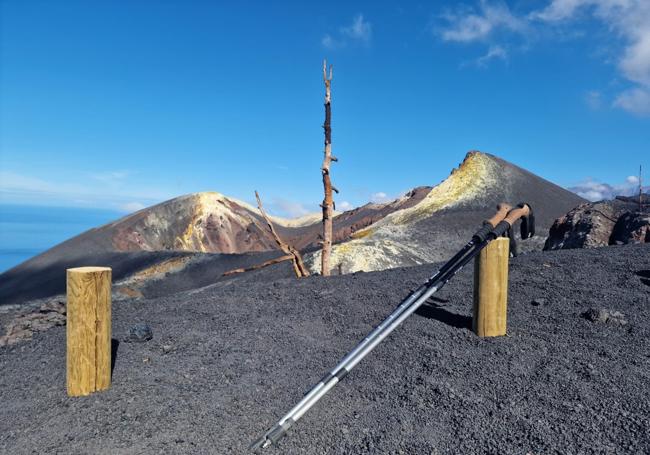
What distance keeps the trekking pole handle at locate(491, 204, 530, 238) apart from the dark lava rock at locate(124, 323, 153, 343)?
4252mm

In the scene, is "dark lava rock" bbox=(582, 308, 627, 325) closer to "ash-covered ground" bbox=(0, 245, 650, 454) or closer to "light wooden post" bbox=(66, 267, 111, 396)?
A: "ash-covered ground" bbox=(0, 245, 650, 454)

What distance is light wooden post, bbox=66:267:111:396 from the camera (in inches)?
187

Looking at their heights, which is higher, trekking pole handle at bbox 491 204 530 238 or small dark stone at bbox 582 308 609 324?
trekking pole handle at bbox 491 204 530 238

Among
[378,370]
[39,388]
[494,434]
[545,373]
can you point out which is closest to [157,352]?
[39,388]

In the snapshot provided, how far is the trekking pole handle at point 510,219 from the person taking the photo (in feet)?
17.5

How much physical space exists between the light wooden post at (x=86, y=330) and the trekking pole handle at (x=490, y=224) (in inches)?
151

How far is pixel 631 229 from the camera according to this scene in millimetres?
12797

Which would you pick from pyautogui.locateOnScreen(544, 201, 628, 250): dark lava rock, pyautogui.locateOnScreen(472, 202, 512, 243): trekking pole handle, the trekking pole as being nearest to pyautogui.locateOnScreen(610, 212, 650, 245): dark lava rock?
pyautogui.locateOnScreen(544, 201, 628, 250): dark lava rock

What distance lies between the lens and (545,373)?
16.2 ft

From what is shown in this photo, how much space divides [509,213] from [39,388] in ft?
17.6

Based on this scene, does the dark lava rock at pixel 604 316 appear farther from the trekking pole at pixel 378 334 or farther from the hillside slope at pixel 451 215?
the hillside slope at pixel 451 215

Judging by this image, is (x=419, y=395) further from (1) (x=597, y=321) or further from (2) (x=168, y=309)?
(2) (x=168, y=309)

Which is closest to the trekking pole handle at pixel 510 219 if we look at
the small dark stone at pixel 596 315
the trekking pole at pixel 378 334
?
the trekking pole at pixel 378 334

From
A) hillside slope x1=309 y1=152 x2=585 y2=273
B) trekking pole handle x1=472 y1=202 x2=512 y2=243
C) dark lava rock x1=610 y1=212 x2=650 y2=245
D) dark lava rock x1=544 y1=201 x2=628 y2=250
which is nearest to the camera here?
trekking pole handle x1=472 y1=202 x2=512 y2=243
